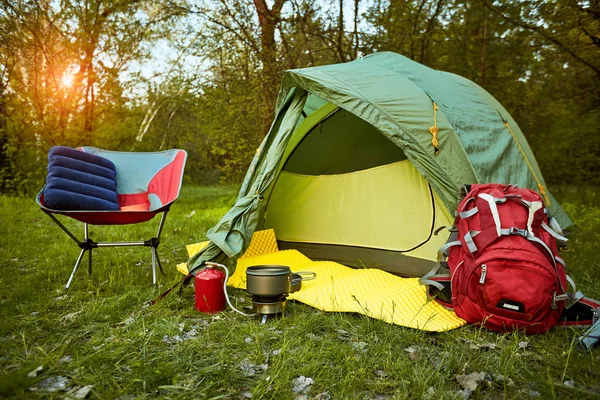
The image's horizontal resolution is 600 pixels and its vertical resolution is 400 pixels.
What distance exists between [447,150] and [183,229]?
3.67 metres

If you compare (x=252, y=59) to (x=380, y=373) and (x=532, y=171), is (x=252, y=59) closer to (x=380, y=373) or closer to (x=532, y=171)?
(x=532, y=171)

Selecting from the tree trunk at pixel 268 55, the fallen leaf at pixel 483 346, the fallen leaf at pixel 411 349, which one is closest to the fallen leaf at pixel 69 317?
the fallen leaf at pixel 411 349

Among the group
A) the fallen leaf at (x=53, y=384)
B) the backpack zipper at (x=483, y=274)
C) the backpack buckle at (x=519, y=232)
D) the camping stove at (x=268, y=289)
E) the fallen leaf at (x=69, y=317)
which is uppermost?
the backpack buckle at (x=519, y=232)

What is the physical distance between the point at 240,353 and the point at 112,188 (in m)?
2.09

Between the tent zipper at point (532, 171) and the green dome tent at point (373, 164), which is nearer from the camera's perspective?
the green dome tent at point (373, 164)

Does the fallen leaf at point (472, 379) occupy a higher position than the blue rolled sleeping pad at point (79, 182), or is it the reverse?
the blue rolled sleeping pad at point (79, 182)

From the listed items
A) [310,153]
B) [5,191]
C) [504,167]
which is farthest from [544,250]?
[5,191]

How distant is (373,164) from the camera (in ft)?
12.0

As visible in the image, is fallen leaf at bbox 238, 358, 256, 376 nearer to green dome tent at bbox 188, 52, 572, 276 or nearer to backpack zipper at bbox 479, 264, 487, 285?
green dome tent at bbox 188, 52, 572, 276

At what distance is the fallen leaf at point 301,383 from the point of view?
1792 mm

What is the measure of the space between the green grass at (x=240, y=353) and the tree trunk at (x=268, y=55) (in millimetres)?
3828

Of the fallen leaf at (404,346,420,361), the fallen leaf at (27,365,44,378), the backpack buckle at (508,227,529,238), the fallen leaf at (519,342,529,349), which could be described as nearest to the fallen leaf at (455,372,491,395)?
the fallen leaf at (404,346,420,361)

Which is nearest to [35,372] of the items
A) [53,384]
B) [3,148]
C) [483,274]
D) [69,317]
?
[53,384]

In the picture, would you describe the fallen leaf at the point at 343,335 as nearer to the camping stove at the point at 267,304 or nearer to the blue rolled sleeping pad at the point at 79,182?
the camping stove at the point at 267,304
